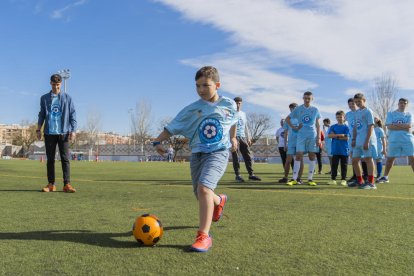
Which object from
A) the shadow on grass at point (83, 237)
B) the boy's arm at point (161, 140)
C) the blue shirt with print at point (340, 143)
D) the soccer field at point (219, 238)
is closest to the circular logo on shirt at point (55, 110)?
the soccer field at point (219, 238)

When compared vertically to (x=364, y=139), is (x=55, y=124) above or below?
above

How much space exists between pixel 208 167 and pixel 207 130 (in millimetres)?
373

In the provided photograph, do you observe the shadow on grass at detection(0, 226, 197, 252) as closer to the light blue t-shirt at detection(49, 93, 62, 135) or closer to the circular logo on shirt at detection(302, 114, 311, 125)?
the light blue t-shirt at detection(49, 93, 62, 135)

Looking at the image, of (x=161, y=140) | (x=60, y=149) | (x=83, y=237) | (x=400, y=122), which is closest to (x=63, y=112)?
(x=60, y=149)

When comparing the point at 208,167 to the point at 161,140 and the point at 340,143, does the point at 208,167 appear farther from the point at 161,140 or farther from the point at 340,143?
the point at 340,143

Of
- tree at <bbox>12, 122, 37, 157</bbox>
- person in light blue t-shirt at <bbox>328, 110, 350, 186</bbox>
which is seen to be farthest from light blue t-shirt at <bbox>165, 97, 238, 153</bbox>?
tree at <bbox>12, 122, 37, 157</bbox>

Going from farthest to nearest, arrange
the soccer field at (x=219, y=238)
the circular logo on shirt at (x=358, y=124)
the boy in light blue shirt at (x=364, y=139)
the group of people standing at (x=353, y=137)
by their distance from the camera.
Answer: the circular logo on shirt at (x=358, y=124)
the group of people standing at (x=353, y=137)
the boy in light blue shirt at (x=364, y=139)
the soccer field at (x=219, y=238)

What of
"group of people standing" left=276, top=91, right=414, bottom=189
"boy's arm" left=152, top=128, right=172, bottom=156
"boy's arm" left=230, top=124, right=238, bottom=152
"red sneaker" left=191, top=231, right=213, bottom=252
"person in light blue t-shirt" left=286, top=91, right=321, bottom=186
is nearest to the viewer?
"red sneaker" left=191, top=231, right=213, bottom=252

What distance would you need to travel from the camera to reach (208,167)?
376cm

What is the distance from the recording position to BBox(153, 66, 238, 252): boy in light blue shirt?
3.76 m

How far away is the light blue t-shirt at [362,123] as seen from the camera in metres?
8.84

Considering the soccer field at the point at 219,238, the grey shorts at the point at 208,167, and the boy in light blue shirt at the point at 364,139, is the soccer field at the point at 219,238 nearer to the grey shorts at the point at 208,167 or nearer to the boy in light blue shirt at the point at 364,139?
the grey shorts at the point at 208,167

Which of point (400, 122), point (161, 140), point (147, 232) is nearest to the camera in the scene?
point (147, 232)

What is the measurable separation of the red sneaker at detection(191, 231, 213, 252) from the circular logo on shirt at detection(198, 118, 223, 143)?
0.94m
